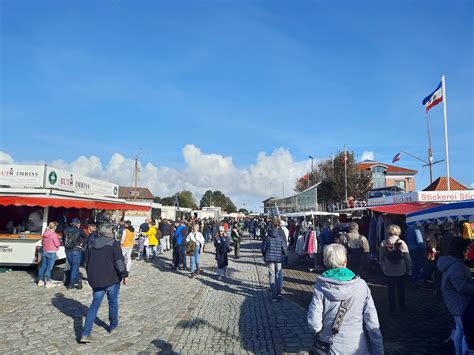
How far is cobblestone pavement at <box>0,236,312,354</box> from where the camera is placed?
5445mm

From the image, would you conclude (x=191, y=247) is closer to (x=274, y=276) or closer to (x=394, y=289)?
(x=274, y=276)

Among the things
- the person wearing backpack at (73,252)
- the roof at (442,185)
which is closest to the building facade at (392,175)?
the roof at (442,185)

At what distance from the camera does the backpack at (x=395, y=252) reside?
6.84 metres

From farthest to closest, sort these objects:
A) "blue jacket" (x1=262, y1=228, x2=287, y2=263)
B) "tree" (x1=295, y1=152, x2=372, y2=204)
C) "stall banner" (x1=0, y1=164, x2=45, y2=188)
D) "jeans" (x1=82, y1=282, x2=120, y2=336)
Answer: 1. "tree" (x1=295, y1=152, x2=372, y2=204)
2. "stall banner" (x1=0, y1=164, x2=45, y2=188)
3. "blue jacket" (x1=262, y1=228, x2=287, y2=263)
4. "jeans" (x1=82, y1=282, x2=120, y2=336)

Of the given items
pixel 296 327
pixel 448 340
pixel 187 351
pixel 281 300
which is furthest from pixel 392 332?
pixel 187 351

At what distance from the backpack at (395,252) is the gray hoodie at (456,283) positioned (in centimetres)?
239

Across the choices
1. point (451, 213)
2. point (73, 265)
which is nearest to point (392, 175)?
point (451, 213)

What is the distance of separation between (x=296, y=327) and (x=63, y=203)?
869 cm

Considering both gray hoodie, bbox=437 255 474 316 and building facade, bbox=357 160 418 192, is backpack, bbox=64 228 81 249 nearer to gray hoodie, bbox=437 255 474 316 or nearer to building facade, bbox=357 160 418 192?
gray hoodie, bbox=437 255 474 316

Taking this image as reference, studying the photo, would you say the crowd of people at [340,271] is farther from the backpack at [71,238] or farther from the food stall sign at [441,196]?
the food stall sign at [441,196]

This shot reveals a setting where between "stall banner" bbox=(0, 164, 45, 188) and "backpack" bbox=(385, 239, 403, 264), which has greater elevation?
"stall banner" bbox=(0, 164, 45, 188)

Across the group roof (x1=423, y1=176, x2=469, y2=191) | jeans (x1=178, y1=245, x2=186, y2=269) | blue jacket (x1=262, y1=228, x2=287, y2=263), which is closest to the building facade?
roof (x1=423, y1=176, x2=469, y2=191)

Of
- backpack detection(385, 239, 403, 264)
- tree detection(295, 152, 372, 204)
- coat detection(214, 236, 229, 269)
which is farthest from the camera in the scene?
tree detection(295, 152, 372, 204)

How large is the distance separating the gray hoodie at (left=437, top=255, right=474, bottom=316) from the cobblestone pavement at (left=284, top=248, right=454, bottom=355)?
3.65ft
